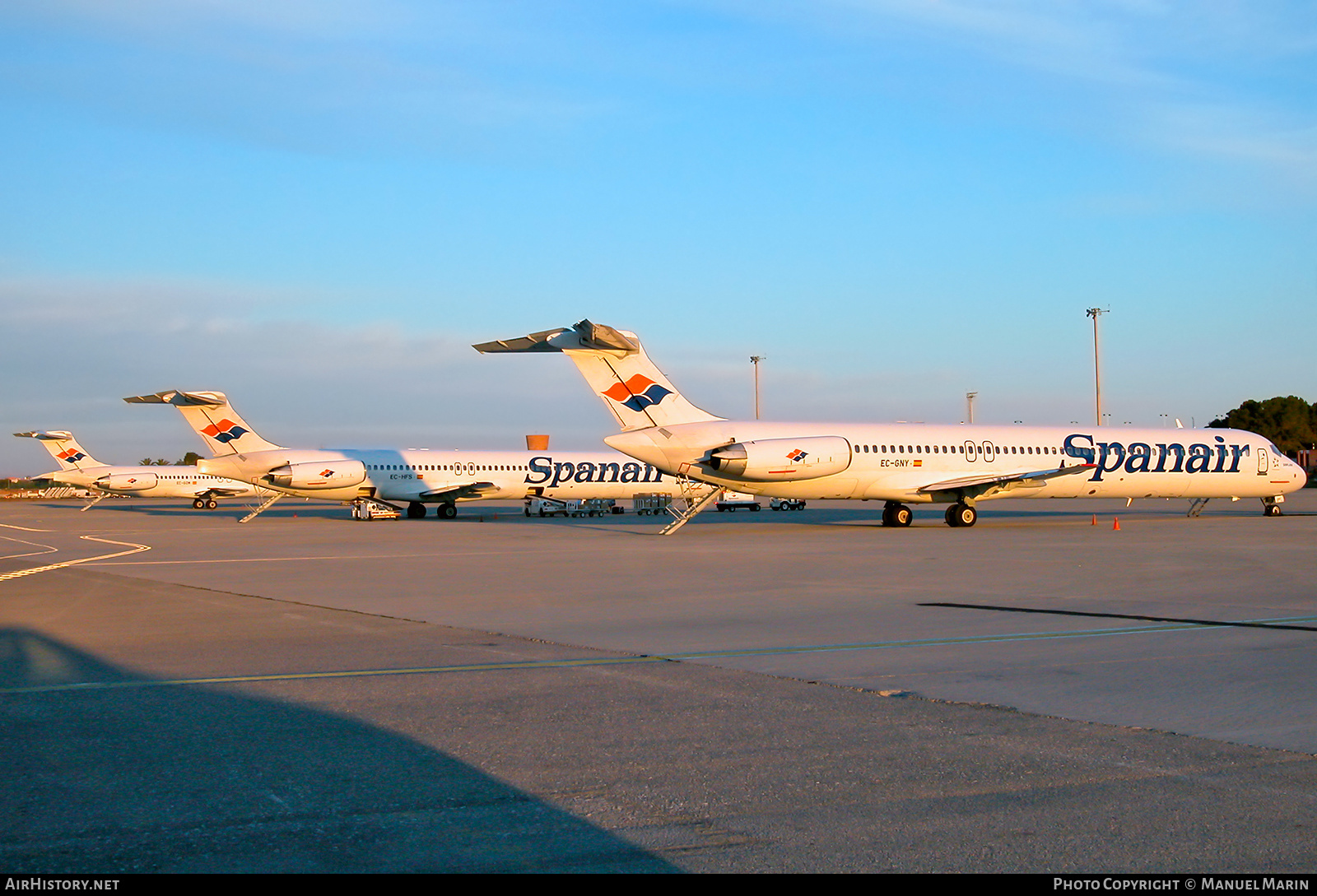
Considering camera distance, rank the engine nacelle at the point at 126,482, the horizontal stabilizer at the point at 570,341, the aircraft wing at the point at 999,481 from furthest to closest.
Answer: the engine nacelle at the point at 126,482 → the aircraft wing at the point at 999,481 → the horizontal stabilizer at the point at 570,341

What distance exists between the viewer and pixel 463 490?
53.3m

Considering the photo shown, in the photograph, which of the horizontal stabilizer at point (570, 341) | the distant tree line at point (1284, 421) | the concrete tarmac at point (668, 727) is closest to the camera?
the concrete tarmac at point (668, 727)

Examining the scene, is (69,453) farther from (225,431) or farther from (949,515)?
(949,515)

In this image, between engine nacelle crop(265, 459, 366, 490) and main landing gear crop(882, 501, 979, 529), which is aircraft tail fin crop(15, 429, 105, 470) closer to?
engine nacelle crop(265, 459, 366, 490)

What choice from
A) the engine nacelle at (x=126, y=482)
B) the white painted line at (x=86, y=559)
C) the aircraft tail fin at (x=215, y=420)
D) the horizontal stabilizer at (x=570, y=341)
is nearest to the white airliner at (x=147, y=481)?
the engine nacelle at (x=126, y=482)

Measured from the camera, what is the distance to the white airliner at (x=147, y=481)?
75.0 m

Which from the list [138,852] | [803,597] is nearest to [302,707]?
[138,852]

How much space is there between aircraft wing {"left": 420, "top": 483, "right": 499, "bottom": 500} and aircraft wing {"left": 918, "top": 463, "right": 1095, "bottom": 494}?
2522 cm

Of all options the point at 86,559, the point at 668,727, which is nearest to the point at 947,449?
the point at 86,559

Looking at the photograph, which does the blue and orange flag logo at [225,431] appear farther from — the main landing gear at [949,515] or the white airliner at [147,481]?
the main landing gear at [949,515]

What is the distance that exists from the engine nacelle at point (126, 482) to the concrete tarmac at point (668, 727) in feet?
211

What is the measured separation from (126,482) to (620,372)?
56.1m

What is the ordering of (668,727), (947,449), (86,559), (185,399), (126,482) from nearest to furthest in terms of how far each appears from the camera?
(668,727) → (86,559) → (947,449) → (185,399) → (126,482)

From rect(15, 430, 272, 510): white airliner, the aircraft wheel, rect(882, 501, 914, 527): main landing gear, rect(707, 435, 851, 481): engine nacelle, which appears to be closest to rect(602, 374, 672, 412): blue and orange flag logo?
rect(707, 435, 851, 481): engine nacelle
